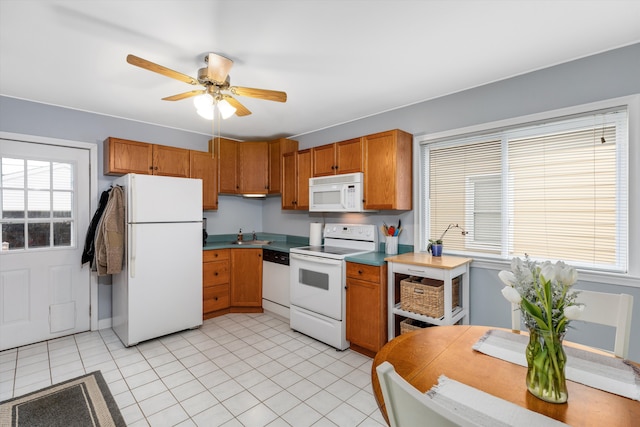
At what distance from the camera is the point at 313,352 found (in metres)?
2.95

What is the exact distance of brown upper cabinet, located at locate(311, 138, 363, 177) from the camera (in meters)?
3.25

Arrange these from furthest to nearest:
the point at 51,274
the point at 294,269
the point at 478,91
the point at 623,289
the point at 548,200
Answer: the point at 294,269, the point at 51,274, the point at 478,91, the point at 548,200, the point at 623,289

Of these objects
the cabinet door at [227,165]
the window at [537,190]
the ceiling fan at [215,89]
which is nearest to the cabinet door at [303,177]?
the cabinet door at [227,165]

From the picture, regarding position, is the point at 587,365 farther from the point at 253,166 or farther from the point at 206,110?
the point at 253,166

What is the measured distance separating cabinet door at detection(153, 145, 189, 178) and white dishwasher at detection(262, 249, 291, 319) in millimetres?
1463

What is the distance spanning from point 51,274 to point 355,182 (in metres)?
3.36

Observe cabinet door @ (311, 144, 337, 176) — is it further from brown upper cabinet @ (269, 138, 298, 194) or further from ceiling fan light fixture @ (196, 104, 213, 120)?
ceiling fan light fixture @ (196, 104, 213, 120)

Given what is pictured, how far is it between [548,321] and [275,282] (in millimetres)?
3188

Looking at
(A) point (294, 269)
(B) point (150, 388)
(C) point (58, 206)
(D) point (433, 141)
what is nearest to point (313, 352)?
(A) point (294, 269)

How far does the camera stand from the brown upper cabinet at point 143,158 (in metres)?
3.33

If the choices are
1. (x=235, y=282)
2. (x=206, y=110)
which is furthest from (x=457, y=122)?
(x=235, y=282)

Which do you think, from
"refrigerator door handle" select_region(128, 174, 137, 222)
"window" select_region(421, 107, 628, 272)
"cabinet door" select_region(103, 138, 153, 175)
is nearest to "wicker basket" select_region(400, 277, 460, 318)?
"window" select_region(421, 107, 628, 272)

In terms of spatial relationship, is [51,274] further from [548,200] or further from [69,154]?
[548,200]

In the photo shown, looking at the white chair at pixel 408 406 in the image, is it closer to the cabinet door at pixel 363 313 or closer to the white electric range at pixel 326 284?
the cabinet door at pixel 363 313
